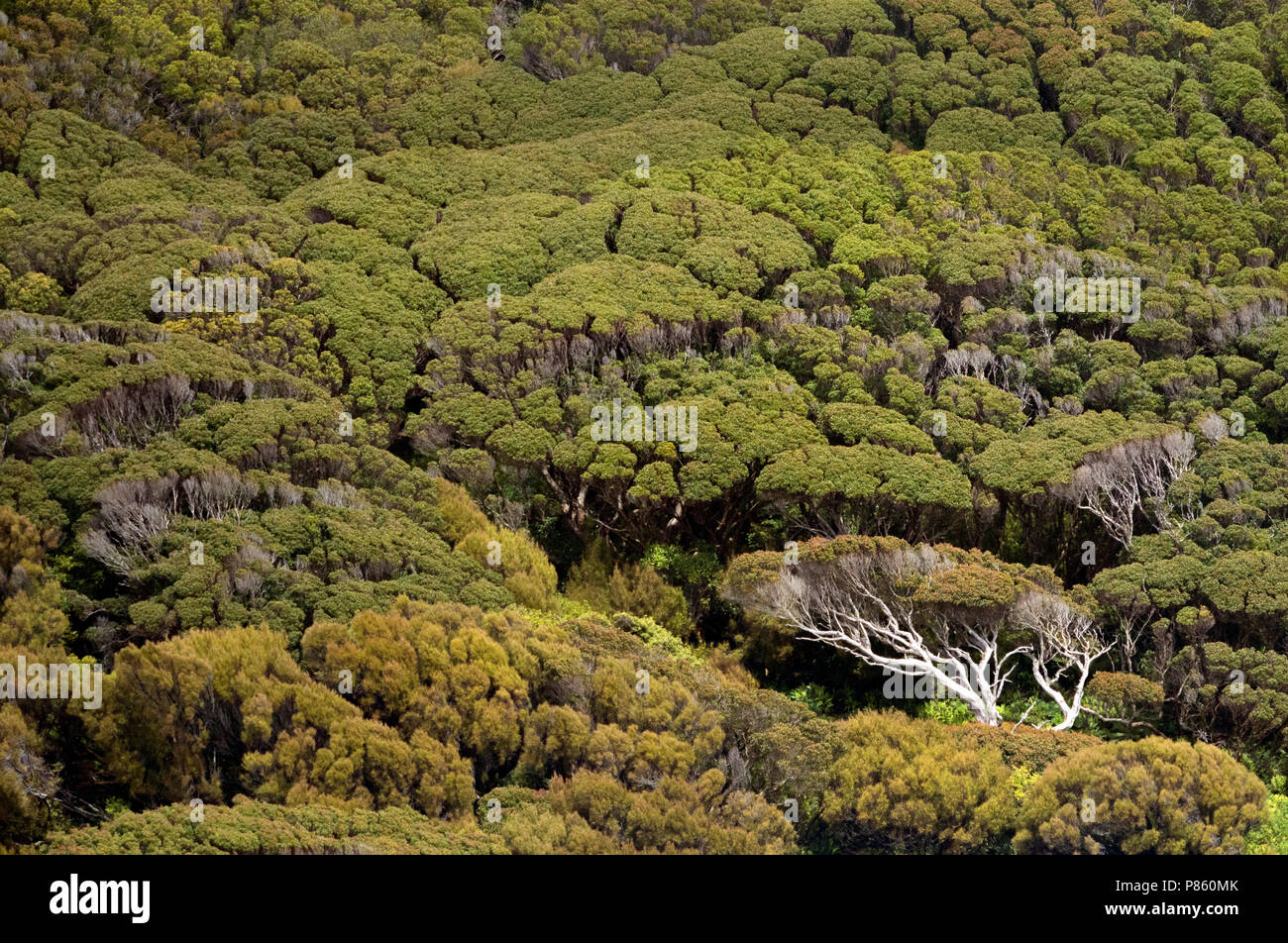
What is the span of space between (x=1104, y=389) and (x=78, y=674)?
92.3 ft

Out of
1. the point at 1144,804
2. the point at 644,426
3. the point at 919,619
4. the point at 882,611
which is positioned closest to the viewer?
the point at 1144,804

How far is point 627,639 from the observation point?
4075 centimetres

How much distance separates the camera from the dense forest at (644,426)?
3603cm

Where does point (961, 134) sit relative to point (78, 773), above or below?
above

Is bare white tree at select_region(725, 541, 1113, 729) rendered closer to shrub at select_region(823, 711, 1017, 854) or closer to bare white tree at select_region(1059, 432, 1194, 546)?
bare white tree at select_region(1059, 432, 1194, 546)

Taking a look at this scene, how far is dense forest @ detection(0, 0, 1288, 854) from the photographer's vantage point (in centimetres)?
3603

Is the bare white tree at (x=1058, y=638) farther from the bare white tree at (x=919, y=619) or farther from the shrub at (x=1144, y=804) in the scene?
the shrub at (x=1144, y=804)

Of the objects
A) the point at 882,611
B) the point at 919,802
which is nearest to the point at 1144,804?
the point at 919,802

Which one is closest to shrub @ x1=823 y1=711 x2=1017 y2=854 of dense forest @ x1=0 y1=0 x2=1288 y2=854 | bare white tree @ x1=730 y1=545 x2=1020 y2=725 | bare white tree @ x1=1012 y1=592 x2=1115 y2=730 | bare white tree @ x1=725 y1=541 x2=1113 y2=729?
dense forest @ x1=0 y1=0 x2=1288 y2=854

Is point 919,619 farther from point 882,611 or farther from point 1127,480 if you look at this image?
point 1127,480

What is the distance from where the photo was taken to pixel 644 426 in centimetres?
4703

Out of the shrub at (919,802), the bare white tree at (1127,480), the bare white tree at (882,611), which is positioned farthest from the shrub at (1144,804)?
the bare white tree at (1127,480)
